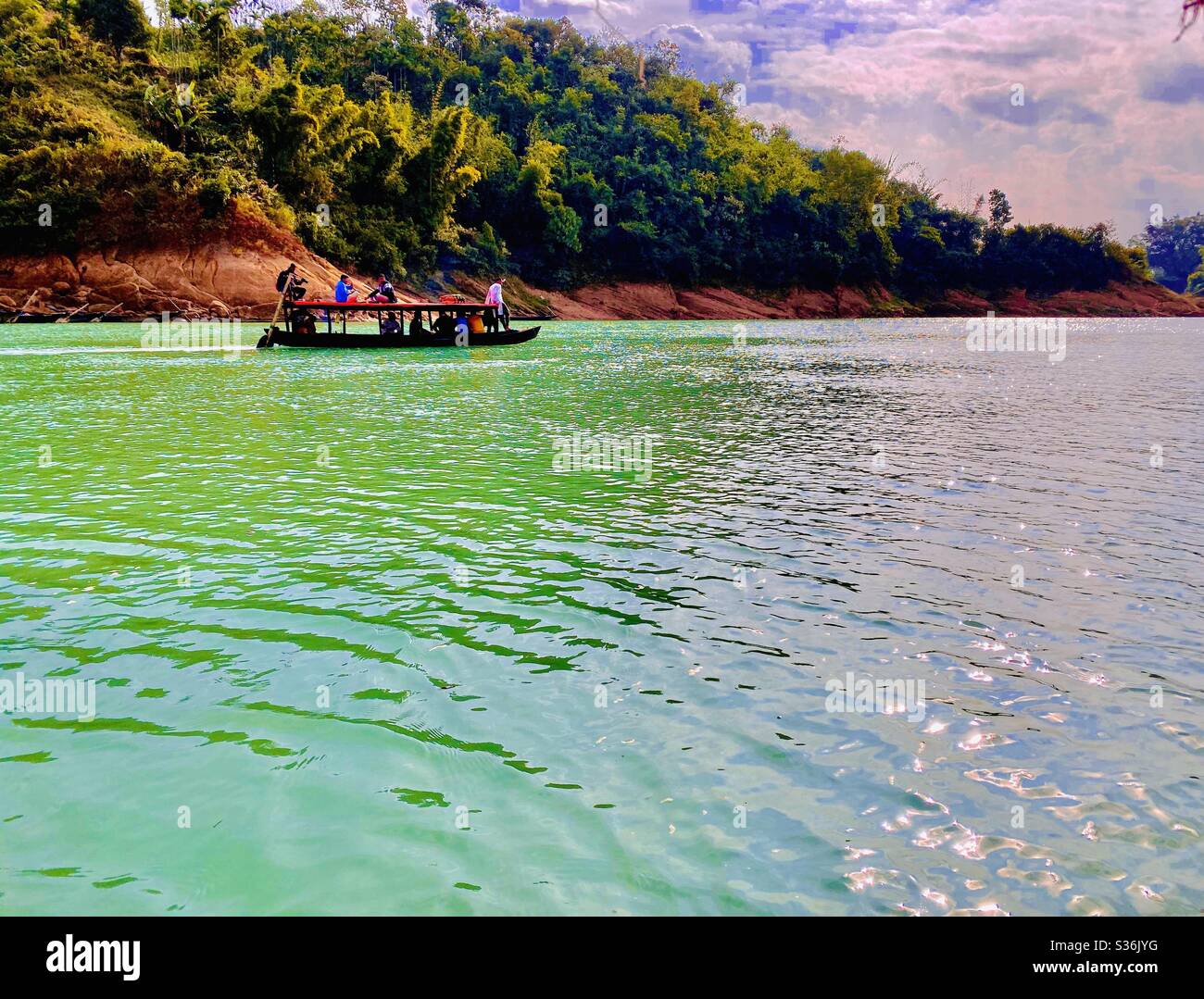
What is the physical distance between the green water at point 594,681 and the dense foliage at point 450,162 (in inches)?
1834

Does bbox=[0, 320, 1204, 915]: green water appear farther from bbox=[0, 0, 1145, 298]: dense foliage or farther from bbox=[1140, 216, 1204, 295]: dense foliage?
bbox=[1140, 216, 1204, 295]: dense foliage

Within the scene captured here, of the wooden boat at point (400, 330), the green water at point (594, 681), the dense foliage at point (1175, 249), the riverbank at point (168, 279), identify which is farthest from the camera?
the dense foliage at point (1175, 249)

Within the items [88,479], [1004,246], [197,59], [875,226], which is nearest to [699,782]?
[88,479]

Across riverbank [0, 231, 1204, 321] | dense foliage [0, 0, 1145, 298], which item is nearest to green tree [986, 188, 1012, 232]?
dense foliage [0, 0, 1145, 298]

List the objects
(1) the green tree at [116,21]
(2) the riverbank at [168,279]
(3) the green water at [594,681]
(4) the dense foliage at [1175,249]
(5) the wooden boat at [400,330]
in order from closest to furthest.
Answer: (3) the green water at [594,681] → (5) the wooden boat at [400,330] → (2) the riverbank at [168,279] → (1) the green tree at [116,21] → (4) the dense foliage at [1175,249]

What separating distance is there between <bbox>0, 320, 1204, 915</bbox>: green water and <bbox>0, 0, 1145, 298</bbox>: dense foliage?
4657cm

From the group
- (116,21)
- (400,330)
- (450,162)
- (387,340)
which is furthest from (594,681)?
(116,21)

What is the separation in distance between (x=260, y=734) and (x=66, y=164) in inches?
2242

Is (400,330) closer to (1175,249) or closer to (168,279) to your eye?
(168,279)

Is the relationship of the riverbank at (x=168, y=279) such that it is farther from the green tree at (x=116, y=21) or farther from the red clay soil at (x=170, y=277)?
the green tree at (x=116, y=21)

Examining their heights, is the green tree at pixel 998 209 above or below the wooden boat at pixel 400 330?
above

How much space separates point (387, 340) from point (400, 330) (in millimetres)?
1275

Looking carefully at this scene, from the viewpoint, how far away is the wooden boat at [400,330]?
32.1 metres

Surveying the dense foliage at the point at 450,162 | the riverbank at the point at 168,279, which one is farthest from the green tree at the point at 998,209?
the riverbank at the point at 168,279
